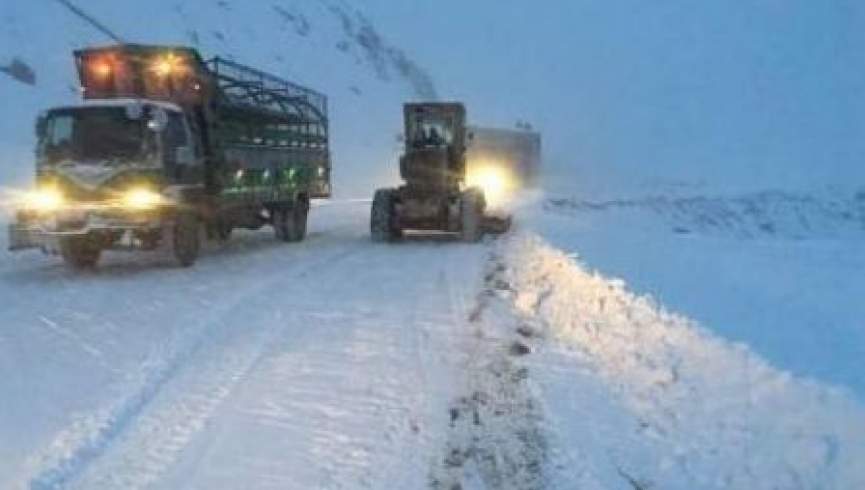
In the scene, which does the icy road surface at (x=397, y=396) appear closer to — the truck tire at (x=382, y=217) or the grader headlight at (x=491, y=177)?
the truck tire at (x=382, y=217)

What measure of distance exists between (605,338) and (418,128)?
13.3 m

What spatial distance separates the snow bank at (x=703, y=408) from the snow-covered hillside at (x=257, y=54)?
107 ft

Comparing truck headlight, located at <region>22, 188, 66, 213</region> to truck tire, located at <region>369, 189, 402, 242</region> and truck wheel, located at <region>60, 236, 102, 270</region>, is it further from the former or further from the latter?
truck tire, located at <region>369, 189, 402, 242</region>

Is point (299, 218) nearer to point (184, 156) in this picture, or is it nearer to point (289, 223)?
point (289, 223)

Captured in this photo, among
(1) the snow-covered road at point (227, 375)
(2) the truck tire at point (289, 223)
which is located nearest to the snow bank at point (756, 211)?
(2) the truck tire at point (289, 223)

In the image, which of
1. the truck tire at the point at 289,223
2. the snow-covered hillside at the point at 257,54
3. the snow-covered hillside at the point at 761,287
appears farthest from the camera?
the snow-covered hillside at the point at 257,54

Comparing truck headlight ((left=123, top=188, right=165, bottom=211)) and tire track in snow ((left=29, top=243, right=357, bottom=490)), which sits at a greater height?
truck headlight ((left=123, top=188, right=165, bottom=211))

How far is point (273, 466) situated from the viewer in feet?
21.5

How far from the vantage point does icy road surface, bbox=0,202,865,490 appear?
6531 millimetres

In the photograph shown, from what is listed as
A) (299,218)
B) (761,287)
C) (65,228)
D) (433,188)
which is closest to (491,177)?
(433,188)

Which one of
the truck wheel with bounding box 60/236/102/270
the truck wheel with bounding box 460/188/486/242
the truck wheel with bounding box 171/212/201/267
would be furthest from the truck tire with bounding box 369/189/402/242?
the truck wheel with bounding box 60/236/102/270

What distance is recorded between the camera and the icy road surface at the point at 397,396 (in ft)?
21.4

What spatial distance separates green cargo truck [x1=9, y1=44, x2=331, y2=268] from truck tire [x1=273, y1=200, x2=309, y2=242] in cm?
5

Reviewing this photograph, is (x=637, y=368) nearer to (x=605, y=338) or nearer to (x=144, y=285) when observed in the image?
(x=605, y=338)
